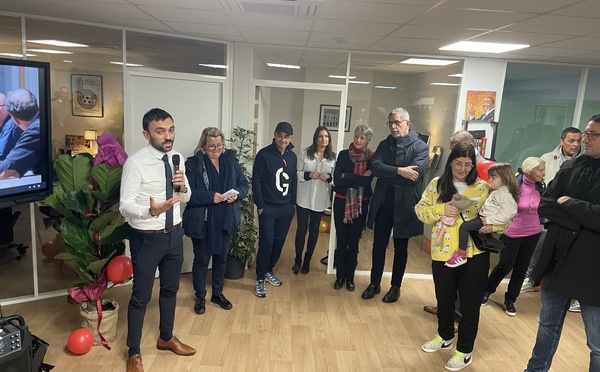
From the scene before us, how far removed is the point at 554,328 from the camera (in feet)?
8.82

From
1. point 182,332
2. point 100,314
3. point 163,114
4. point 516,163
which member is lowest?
point 182,332

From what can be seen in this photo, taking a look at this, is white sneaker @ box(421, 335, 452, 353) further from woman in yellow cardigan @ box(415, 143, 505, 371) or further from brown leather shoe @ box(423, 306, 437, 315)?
brown leather shoe @ box(423, 306, 437, 315)

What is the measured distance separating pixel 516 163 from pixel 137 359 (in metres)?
4.60

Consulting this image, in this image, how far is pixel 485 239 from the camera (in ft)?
9.36

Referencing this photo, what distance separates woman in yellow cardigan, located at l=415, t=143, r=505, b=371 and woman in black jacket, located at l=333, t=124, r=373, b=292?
1.10 metres

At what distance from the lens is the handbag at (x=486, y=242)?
2818 mm

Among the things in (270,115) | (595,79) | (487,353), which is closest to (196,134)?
(270,115)

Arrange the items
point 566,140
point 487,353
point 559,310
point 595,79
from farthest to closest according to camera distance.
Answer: point 595,79 < point 566,140 < point 487,353 < point 559,310

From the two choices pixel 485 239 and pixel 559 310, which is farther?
pixel 485 239

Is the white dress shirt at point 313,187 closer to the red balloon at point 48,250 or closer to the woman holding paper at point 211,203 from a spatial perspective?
the woman holding paper at point 211,203

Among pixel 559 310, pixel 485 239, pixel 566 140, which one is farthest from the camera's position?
pixel 566 140

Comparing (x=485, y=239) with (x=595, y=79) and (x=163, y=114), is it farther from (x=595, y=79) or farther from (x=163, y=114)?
(x=595, y=79)

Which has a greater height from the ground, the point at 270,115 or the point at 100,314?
→ the point at 270,115

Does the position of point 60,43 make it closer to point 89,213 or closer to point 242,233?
point 89,213
